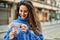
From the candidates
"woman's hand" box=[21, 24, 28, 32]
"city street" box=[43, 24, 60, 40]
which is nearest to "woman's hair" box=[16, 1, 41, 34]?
"woman's hand" box=[21, 24, 28, 32]

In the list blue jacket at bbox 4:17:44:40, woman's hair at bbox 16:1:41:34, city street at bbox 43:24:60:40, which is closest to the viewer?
blue jacket at bbox 4:17:44:40

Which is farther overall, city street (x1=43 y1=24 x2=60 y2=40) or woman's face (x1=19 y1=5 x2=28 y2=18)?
city street (x1=43 y1=24 x2=60 y2=40)

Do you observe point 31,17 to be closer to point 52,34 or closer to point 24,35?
point 24,35

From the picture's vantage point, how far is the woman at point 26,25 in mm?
2693

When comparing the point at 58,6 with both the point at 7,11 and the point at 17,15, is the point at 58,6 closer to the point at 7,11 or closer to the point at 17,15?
the point at 7,11

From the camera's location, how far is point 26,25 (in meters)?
2.76

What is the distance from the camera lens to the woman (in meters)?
2.69

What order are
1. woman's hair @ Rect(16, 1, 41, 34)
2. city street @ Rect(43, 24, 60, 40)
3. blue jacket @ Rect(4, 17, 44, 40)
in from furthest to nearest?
city street @ Rect(43, 24, 60, 40) → woman's hair @ Rect(16, 1, 41, 34) → blue jacket @ Rect(4, 17, 44, 40)

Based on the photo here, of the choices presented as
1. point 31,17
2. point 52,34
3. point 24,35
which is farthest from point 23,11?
point 52,34

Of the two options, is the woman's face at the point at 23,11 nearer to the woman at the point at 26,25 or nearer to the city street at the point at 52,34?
the woman at the point at 26,25

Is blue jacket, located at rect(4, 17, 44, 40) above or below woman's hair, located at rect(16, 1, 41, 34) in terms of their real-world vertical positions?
below

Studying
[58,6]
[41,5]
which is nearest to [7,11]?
[41,5]

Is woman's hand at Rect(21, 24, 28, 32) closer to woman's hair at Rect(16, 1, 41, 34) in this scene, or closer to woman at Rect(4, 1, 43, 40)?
woman at Rect(4, 1, 43, 40)

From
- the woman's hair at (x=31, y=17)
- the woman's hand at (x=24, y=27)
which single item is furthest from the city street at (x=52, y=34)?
the woman's hand at (x=24, y=27)
